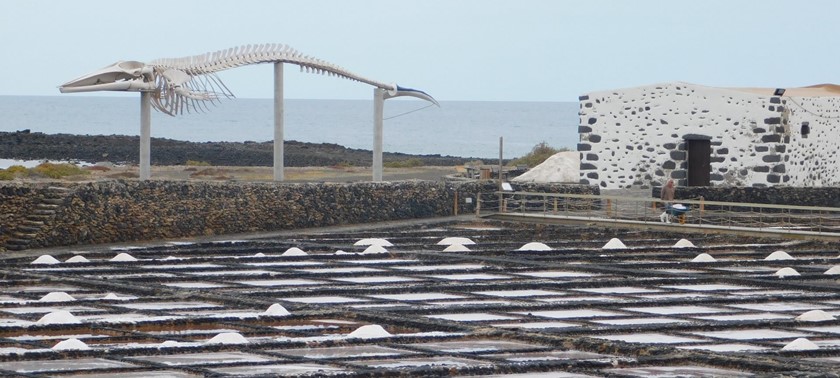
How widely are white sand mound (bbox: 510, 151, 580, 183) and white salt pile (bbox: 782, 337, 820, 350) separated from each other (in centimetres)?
1881

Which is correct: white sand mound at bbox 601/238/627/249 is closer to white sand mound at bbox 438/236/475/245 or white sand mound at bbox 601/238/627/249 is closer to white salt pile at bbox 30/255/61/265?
white sand mound at bbox 438/236/475/245

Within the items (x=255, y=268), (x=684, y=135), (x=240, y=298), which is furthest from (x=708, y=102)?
(x=240, y=298)

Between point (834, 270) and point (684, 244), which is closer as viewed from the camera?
point (834, 270)

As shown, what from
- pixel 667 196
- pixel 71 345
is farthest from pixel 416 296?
pixel 667 196

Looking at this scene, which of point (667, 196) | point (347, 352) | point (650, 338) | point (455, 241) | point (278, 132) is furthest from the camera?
point (278, 132)

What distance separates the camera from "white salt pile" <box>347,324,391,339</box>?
1314 centimetres

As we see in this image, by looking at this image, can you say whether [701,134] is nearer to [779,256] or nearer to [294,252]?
[779,256]

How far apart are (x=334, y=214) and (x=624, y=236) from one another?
5.04 meters

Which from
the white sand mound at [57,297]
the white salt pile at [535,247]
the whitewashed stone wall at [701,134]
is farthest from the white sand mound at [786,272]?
the whitewashed stone wall at [701,134]

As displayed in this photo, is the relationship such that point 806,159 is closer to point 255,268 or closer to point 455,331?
point 255,268

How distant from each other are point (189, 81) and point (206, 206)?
3.10 metres

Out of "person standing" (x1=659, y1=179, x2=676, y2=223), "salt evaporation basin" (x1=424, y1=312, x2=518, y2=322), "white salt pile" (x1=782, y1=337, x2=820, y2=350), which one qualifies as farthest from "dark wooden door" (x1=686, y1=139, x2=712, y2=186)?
"white salt pile" (x1=782, y1=337, x2=820, y2=350)

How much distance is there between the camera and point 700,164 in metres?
28.5

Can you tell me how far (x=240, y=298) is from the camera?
15.9 meters
